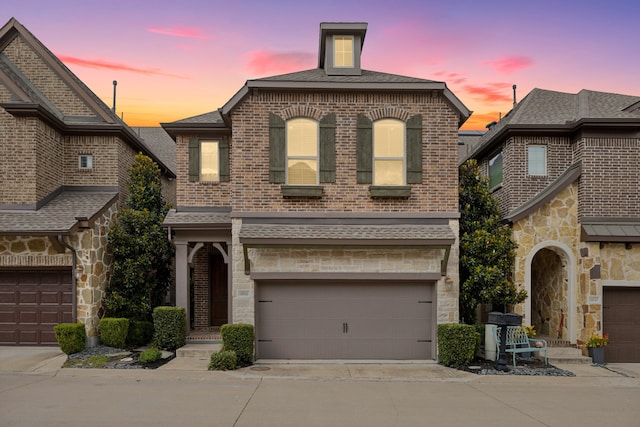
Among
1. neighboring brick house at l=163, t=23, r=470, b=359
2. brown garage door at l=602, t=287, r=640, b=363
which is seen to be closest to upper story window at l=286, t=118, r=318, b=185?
neighboring brick house at l=163, t=23, r=470, b=359

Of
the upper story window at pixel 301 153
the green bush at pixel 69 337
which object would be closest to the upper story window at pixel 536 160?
the upper story window at pixel 301 153

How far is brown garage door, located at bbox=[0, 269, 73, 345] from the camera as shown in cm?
1478

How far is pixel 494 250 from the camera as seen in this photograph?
14180mm

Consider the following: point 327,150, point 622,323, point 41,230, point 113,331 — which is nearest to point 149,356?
point 113,331

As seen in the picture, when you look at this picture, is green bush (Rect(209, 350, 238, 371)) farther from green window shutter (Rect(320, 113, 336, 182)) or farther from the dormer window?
the dormer window

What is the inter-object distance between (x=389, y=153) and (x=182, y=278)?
715cm

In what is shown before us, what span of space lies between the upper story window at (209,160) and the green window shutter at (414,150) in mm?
6027

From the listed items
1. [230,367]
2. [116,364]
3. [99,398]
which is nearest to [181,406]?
[99,398]

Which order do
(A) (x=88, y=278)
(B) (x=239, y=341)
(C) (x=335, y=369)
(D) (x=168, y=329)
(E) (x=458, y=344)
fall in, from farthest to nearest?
(A) (x=88, y=278)
(D) (x=168, y=329)
(E) (x=458, y=344)
(B) (x=239, y=341)
(C) (x=335, y=369)

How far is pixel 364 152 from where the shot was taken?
1398 centimetres

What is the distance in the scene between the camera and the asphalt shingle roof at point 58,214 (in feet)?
45.9

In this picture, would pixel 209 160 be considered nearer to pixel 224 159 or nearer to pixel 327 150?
pixel 224 159

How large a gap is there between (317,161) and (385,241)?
292cm

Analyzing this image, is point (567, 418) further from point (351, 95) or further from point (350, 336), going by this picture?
point (351, 95)
